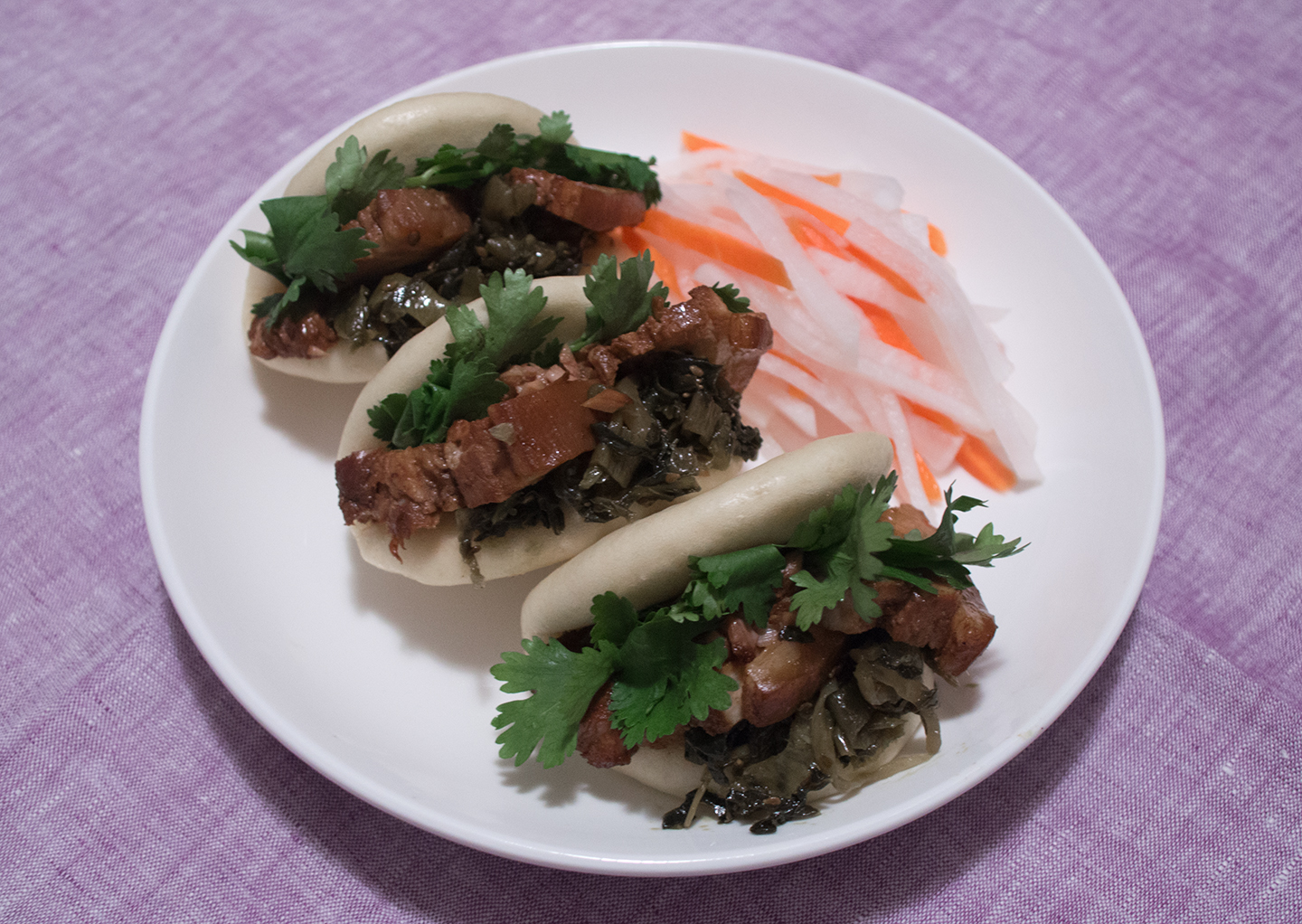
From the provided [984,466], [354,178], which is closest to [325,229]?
[354,178]

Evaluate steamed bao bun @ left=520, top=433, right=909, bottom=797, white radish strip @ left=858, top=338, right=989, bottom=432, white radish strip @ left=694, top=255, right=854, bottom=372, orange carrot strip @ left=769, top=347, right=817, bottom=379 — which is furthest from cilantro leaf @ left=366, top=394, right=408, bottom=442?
white radish strip @ left=858, top=338, right=989, bottom=432

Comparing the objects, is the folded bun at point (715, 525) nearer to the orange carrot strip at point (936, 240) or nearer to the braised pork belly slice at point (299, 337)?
the braised pork belly slice at point (299, 337)

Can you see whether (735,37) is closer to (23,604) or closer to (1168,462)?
(1168,462)

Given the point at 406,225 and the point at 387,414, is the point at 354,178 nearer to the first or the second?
the point at 406,225

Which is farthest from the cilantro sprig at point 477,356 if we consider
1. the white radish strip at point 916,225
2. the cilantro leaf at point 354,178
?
the white radish strip at point 916,225

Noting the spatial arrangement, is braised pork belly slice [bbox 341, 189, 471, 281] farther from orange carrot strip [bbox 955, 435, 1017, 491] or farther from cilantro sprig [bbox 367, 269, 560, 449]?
orange carrot strip [bbox 955, 435, 1017, 491]

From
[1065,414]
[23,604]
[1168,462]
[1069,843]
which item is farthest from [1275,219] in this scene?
[23,604]
